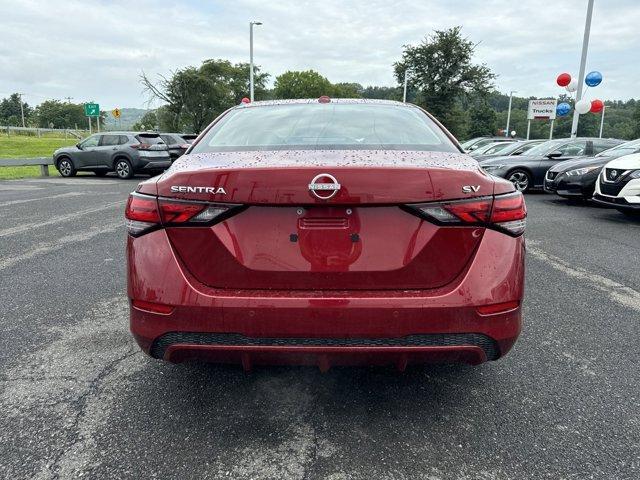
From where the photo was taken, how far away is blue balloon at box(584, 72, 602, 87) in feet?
63.7

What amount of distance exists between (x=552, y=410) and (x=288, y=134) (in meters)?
1.93

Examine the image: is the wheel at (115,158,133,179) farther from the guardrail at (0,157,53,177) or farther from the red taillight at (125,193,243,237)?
the red taillight at (125,193,243,237)

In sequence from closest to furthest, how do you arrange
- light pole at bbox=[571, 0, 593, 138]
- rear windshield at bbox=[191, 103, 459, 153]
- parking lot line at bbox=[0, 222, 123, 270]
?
1. rear windshield at bbox=[191, 103, 459, 153]
2. parking lot line at bbox=[0, 222, 123, 270]
3. light pole at bbox=[571, 0, 593, 138]

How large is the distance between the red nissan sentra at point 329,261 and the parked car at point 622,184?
670 cm

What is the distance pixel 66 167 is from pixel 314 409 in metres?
17.5

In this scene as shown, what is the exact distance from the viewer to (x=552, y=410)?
7.81 feet

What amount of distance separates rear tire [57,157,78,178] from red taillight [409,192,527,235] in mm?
17848

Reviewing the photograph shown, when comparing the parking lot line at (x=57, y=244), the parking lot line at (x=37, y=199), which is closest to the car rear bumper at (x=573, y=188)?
the parking lot line at (x=57, y=244)

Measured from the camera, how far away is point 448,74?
51.0m

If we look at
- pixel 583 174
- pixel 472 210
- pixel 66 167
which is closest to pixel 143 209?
pixel 472 210

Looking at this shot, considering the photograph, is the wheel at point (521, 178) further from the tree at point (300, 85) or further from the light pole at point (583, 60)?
the tree at point (300, 85)

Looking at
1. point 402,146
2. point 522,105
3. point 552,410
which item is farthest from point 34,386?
point 522,105

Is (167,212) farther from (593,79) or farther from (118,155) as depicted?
(593,79)

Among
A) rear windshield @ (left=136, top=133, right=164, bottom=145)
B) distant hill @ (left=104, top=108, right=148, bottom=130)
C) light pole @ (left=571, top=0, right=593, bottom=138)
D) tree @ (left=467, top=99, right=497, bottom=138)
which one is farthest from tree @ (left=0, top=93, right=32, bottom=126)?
light pole @ (left=571, top=0, right=593, bottom=138)
